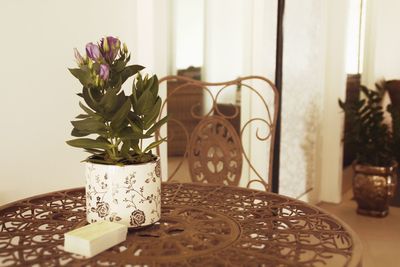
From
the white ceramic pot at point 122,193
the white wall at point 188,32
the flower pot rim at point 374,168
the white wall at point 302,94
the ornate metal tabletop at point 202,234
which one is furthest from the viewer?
the white wall at point 188,32

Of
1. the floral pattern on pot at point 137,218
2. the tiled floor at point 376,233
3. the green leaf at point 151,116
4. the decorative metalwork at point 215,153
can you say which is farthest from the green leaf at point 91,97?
the tiled floor at point 376,233

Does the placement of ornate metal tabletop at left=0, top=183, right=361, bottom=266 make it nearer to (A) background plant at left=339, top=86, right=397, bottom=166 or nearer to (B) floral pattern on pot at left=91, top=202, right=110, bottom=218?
(B) floral pattern on pot at left=91, top=202, right=110, bottom=218

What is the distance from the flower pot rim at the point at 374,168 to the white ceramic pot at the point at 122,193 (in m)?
2.60

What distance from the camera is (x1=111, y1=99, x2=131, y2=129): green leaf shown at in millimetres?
901

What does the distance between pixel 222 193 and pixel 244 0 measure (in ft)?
5.03

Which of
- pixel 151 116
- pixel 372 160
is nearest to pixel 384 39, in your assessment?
pixel 372 160

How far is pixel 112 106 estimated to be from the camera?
90cm

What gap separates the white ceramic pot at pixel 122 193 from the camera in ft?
3.07

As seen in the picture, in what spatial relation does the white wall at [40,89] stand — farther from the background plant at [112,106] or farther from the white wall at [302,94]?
the white wall at [302,94]

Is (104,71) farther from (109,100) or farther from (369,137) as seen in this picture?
(369,137)

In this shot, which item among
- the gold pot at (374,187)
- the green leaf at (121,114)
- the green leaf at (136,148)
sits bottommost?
the gold pot at (374,187)

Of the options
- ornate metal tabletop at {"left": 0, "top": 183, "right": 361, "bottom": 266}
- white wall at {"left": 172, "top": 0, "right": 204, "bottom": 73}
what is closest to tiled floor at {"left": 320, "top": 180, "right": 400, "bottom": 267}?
ornate metal tabletop at {"left": 0, "top": 183, "right": 361, "bottom": 266}

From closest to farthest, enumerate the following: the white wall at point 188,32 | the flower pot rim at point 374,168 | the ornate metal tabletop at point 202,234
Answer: the ornate metal tabletop at point 202,234
the flower pot rim at point 374,168
the white wall at point 188,32

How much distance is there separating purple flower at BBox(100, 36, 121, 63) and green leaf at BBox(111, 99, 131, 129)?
10 centimetres
